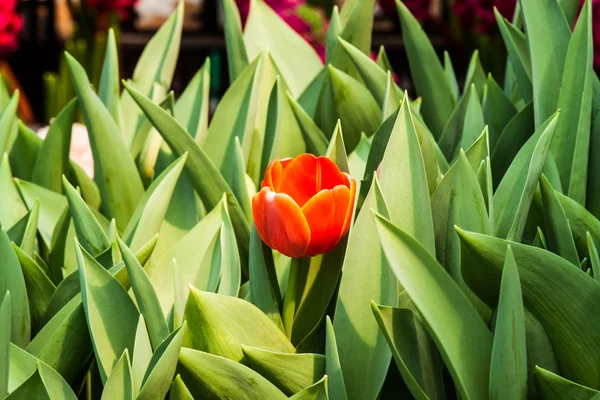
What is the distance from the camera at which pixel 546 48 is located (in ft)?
2.34

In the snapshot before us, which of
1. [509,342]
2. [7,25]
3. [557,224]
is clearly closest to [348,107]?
[557,224]

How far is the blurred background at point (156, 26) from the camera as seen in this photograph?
2988 mm

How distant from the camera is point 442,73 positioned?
0.88m

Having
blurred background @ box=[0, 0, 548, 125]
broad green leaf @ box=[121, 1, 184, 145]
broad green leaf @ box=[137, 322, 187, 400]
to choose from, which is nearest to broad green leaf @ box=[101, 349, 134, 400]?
broad green leaf @ box=[137, 322, 187, 400]

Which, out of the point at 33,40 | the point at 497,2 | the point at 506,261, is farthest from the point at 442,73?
the point at 33,40

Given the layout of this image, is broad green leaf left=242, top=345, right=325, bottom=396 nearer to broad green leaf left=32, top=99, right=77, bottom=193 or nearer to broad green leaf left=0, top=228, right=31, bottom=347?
broad green leaf left=0, top=228, right=31, bottom=347

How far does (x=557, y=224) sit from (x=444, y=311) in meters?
0.13

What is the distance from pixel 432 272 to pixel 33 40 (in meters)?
5.07

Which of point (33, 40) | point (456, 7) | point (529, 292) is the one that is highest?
point (529, 292)

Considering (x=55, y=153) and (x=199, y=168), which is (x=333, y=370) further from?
(x=55, y=153)

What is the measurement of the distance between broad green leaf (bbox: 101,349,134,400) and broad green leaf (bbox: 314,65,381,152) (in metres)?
0.38

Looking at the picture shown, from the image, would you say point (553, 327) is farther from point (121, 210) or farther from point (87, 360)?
point (121, 210)

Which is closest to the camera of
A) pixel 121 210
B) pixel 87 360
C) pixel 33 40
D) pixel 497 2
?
pixel 87 360

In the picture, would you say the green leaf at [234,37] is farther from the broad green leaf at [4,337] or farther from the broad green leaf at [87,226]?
the broad green leaf at [4,337]
